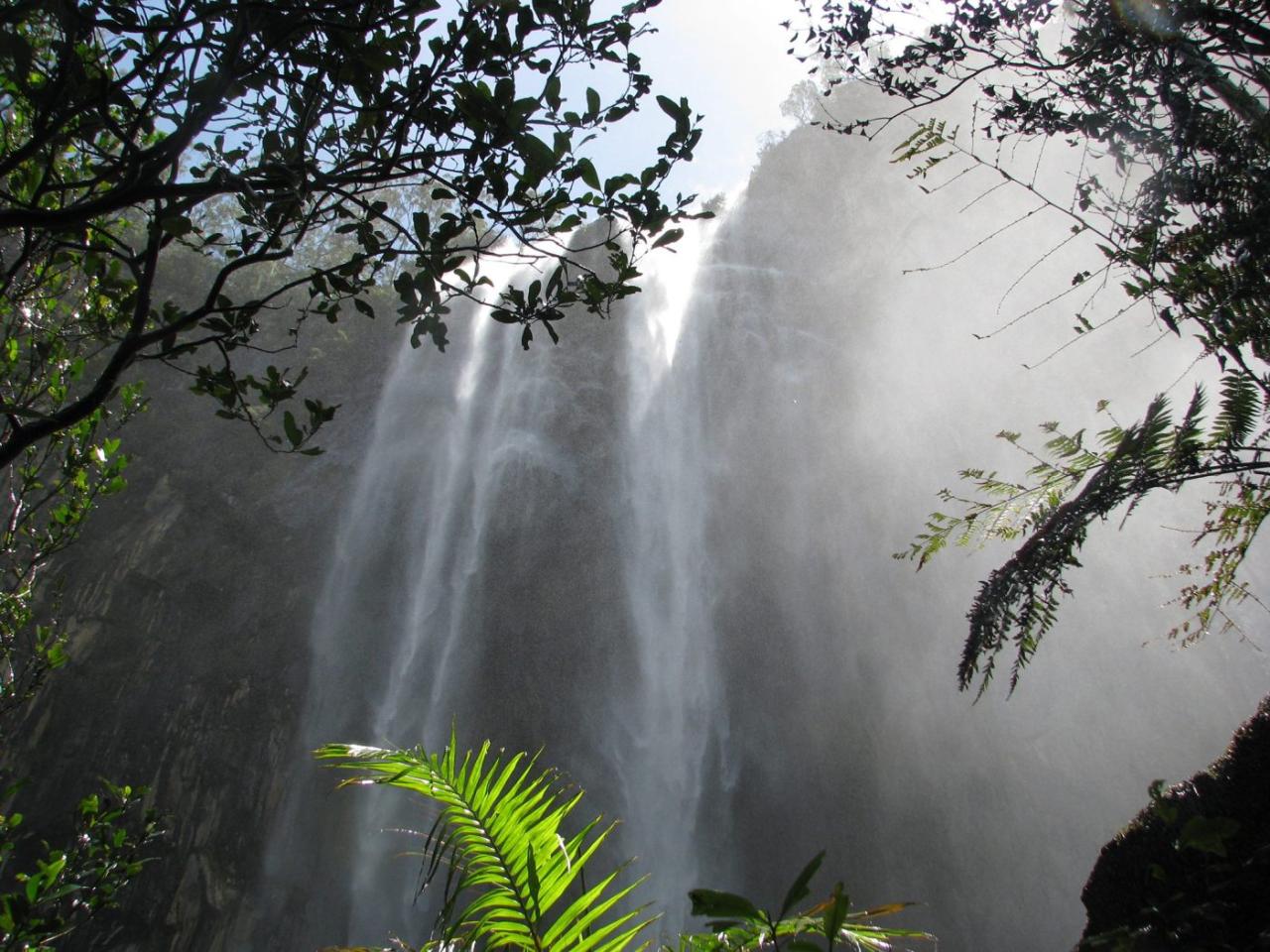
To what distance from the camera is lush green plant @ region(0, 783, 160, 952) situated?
2.75 metres

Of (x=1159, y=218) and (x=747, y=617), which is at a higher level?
(x=747, y=617)

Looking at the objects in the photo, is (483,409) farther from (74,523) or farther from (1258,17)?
(1258,17)

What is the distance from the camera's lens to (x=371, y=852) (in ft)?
43.8

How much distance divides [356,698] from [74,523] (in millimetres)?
12693

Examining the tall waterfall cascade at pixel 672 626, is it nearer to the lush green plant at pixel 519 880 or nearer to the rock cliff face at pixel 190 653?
the rock cliff face at pixel 190 653

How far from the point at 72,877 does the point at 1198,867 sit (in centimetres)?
428

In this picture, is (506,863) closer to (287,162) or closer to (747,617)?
(287,162)

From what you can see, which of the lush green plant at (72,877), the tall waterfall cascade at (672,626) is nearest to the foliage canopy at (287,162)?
the lush green plant at (72,877)

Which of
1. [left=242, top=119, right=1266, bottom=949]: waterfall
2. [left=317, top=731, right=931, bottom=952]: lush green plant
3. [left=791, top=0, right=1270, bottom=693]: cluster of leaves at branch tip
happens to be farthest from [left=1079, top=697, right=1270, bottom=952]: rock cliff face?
[left=242, top=119, right=1266, bottom=949]: waterfall

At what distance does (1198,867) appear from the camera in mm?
1775

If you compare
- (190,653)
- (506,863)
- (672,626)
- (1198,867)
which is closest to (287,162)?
(506,863)

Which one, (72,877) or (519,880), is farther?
(72,877)

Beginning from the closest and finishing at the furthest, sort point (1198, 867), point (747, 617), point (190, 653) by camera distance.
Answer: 1. point (1198, 867)
2. point (190, 653)
3. point (747, 617)

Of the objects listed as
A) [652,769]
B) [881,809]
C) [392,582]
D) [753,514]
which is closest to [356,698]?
[392,582]
